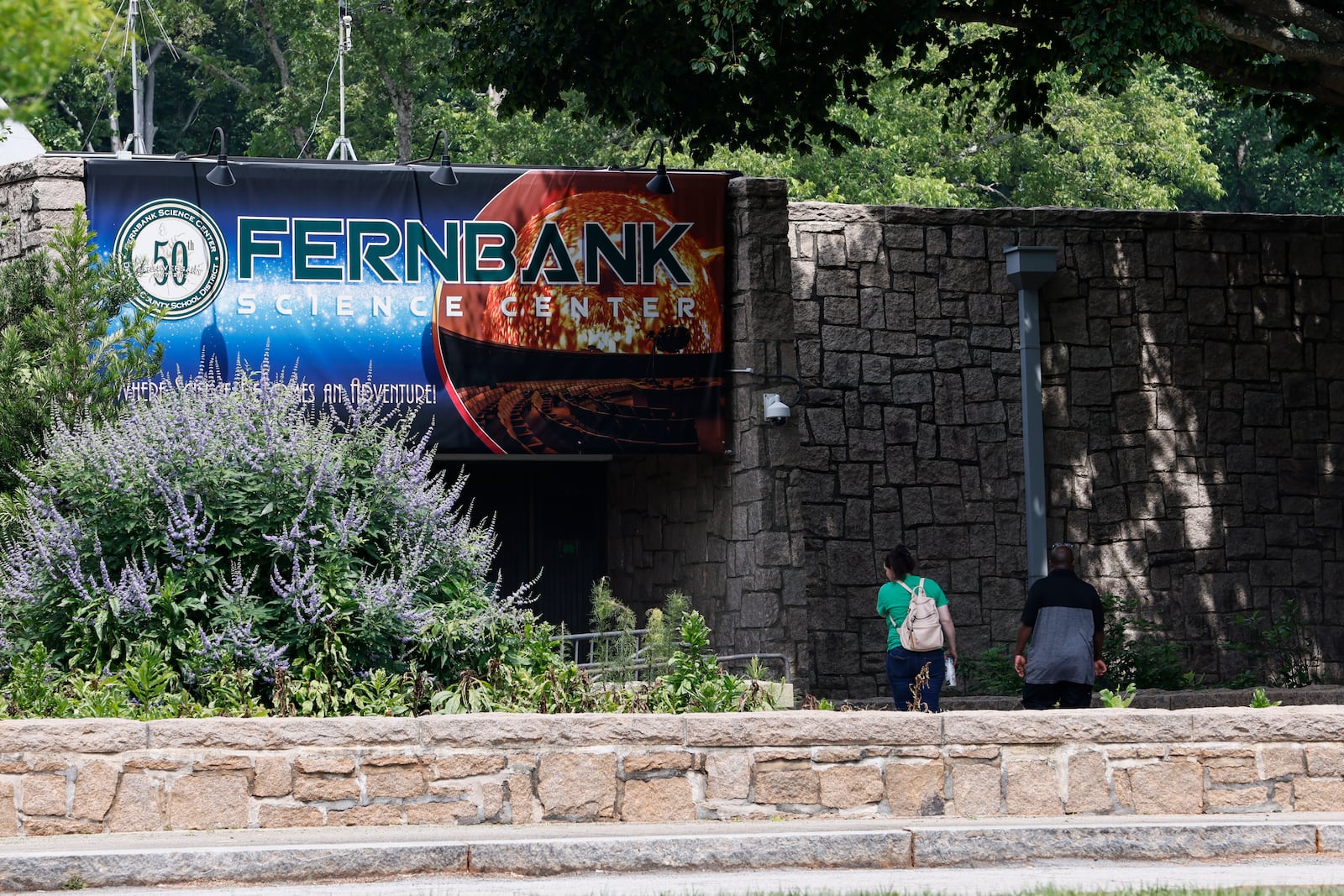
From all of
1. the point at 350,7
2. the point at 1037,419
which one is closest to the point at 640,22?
the point at 1037,419

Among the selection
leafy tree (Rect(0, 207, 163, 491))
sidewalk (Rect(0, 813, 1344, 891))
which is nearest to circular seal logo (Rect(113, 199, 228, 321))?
leafy tree (Rect(0, 207, 163, 491))

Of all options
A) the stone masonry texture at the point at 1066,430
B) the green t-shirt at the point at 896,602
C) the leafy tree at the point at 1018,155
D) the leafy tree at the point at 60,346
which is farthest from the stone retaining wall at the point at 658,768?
the leafy tree at the point at 1018,155

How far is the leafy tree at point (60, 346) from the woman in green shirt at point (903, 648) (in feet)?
18.2

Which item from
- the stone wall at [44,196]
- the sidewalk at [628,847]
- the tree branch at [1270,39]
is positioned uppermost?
the tree branch at [1270,39]

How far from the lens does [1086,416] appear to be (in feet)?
56.0

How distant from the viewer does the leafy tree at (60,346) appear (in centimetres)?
1134

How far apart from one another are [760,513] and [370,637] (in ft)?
19.4

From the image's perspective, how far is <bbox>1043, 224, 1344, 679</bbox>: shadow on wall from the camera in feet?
55.6

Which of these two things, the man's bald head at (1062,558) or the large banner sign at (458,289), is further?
the large banner sign at (458,289)

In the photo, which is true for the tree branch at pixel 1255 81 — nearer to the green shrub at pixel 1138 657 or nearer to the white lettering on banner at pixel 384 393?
the green shrub at pixel 1138 657

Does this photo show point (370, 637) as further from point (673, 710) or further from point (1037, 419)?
point (1037, 419)

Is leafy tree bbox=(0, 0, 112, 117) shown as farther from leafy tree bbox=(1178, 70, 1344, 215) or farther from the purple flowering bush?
leafy tree bbox=(1178, 70, 1344, 215)

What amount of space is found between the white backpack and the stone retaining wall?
2671 millimetres

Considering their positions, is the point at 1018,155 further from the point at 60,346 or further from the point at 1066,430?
the point at 60,346
